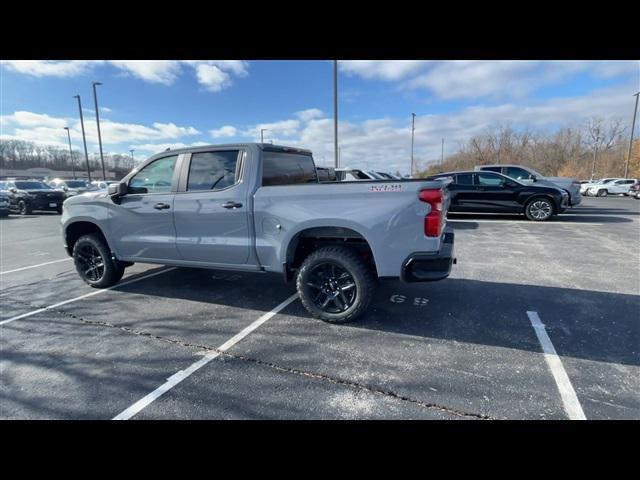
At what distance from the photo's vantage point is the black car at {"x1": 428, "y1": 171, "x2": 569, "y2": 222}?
10.5 meters

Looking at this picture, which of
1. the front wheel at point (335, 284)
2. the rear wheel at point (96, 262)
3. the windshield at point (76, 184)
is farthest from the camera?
the windshield at point (76, 184)

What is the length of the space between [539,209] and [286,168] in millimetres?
9907

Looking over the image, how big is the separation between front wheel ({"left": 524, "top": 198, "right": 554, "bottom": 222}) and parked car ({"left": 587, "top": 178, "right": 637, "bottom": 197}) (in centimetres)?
2388

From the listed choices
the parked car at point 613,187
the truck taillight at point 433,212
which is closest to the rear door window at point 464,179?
the truck taillight at point 433,212

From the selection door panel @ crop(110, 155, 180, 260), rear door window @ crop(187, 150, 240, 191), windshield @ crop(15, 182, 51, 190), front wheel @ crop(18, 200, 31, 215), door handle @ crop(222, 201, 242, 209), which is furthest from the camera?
windshield @ crop(15, 182, 51, 190)

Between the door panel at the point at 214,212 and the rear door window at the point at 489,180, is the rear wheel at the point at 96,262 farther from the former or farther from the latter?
the rear door window at the point at 489,180

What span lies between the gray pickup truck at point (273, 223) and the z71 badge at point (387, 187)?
0.03 feet

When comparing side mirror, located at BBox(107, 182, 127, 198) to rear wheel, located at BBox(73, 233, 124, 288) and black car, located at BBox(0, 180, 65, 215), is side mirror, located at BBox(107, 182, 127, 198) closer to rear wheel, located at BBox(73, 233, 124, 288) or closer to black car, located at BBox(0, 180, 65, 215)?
rear wheel, located at BBox(73, 233, 124, 288)

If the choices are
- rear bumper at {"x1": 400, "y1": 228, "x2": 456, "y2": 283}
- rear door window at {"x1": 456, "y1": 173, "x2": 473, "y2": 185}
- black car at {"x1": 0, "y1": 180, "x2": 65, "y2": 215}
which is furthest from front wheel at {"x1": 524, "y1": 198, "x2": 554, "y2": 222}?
black car at {"x1": 0, "y1": 180, "x2": 65, "y2": 215}

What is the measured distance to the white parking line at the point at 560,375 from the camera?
218 centimetres

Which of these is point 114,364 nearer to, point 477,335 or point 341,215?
point 341,215
